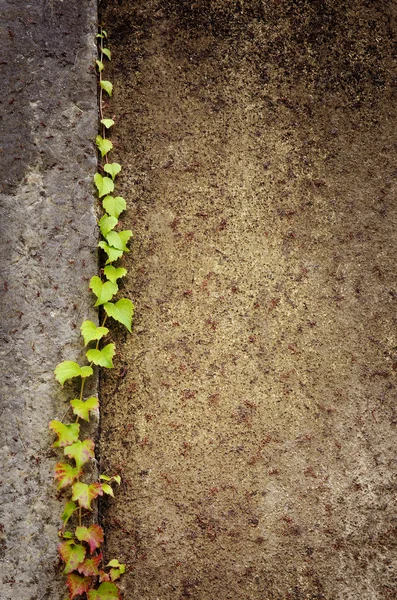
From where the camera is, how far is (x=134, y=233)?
5.98ft

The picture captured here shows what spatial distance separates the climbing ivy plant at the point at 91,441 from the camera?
5.22 ft

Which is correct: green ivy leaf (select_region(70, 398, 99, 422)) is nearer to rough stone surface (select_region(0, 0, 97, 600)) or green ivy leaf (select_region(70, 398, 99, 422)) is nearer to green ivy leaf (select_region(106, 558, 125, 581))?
rough stone surface (select_region(0, 0, 97, 600))

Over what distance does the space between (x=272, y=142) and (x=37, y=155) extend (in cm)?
96

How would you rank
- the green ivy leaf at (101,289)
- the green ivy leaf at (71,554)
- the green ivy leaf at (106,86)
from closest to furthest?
the green ivy leaf at (71,554) → the green ivy leaf at (101,289) → the green ivy leaf at (106,86)

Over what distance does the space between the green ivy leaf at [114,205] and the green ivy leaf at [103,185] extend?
0.09 feet

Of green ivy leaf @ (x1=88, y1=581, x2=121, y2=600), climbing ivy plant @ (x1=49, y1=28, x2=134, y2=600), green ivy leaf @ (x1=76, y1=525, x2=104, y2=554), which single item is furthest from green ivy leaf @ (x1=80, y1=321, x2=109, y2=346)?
green ivy leaf @ (x1=88, y1=581, x2=121, y2=600)

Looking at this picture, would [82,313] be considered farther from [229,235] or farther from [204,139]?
[204,139]

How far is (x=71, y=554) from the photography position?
1.58m

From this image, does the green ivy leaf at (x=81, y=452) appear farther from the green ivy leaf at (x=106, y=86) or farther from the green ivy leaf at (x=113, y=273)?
the green ivy leaf at (x=106, y=86)

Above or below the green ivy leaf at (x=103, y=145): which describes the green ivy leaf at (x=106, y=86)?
above

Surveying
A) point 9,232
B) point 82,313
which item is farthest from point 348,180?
point 9,232

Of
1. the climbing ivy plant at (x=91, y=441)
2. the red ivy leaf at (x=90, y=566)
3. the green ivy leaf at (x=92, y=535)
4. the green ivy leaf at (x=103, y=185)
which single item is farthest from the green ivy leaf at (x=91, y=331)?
the red ivy leaf at (x=90, y=566)

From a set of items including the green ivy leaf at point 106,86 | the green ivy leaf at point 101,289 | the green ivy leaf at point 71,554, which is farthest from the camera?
the green ivy leaf at point 106,86

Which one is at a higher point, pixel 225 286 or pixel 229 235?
pixel 229 235
